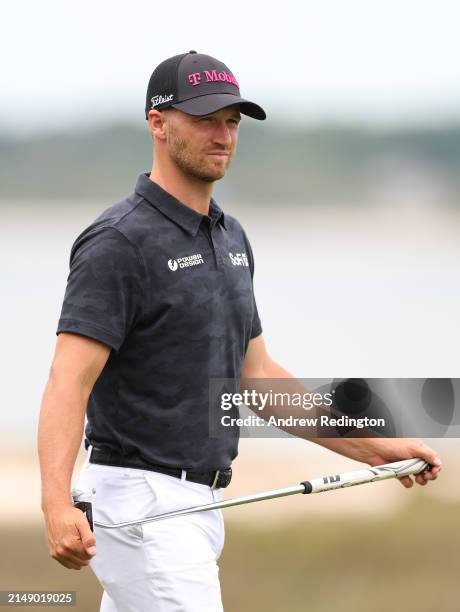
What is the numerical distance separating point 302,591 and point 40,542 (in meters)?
2.33

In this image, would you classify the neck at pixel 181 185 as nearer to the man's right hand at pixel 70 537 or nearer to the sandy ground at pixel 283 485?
the man's right hand at pixel 70 537

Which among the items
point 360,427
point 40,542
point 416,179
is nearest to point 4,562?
point 40,542

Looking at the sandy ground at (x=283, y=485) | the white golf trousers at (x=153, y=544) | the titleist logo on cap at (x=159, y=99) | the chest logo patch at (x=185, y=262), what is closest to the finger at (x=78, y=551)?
the white golf trousers at (x=153, y=544)

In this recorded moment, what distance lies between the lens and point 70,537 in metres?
4.62

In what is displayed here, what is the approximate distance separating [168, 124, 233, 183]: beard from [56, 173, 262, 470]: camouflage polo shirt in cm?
13

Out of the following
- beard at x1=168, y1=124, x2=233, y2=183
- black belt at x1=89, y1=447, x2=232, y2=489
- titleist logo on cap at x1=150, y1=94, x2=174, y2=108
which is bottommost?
black belt at x1=89, y1=447, x2=232, y2=489

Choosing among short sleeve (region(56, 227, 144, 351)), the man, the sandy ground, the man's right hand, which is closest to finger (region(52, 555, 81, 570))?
the man's right hand

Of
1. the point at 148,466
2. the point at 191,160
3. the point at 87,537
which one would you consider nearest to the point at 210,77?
the point at 191,160

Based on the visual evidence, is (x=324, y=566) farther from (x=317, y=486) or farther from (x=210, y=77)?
(x=210, y=77)

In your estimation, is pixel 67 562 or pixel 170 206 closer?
pixel 67 562

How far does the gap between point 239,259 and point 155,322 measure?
0.57 m

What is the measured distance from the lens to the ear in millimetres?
5367

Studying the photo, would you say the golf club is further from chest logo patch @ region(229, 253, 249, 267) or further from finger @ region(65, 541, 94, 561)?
chest logo patch @ region(229, 253, 249, 267)

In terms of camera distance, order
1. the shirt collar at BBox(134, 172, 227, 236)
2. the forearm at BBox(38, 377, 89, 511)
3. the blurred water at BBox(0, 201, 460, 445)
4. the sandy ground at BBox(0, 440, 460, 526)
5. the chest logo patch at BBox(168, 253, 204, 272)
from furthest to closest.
Result: the blurred water at BBox(0, 201, 460, 445)
the sandy ground at BBox(0, 440, 460, 526)
the shirt collar at BBox(134, 172, 227, 236)
the chest logo patch at BBox(168, 253, 204, 272)
the forearm at BBox(38, 377, 89, 511)
